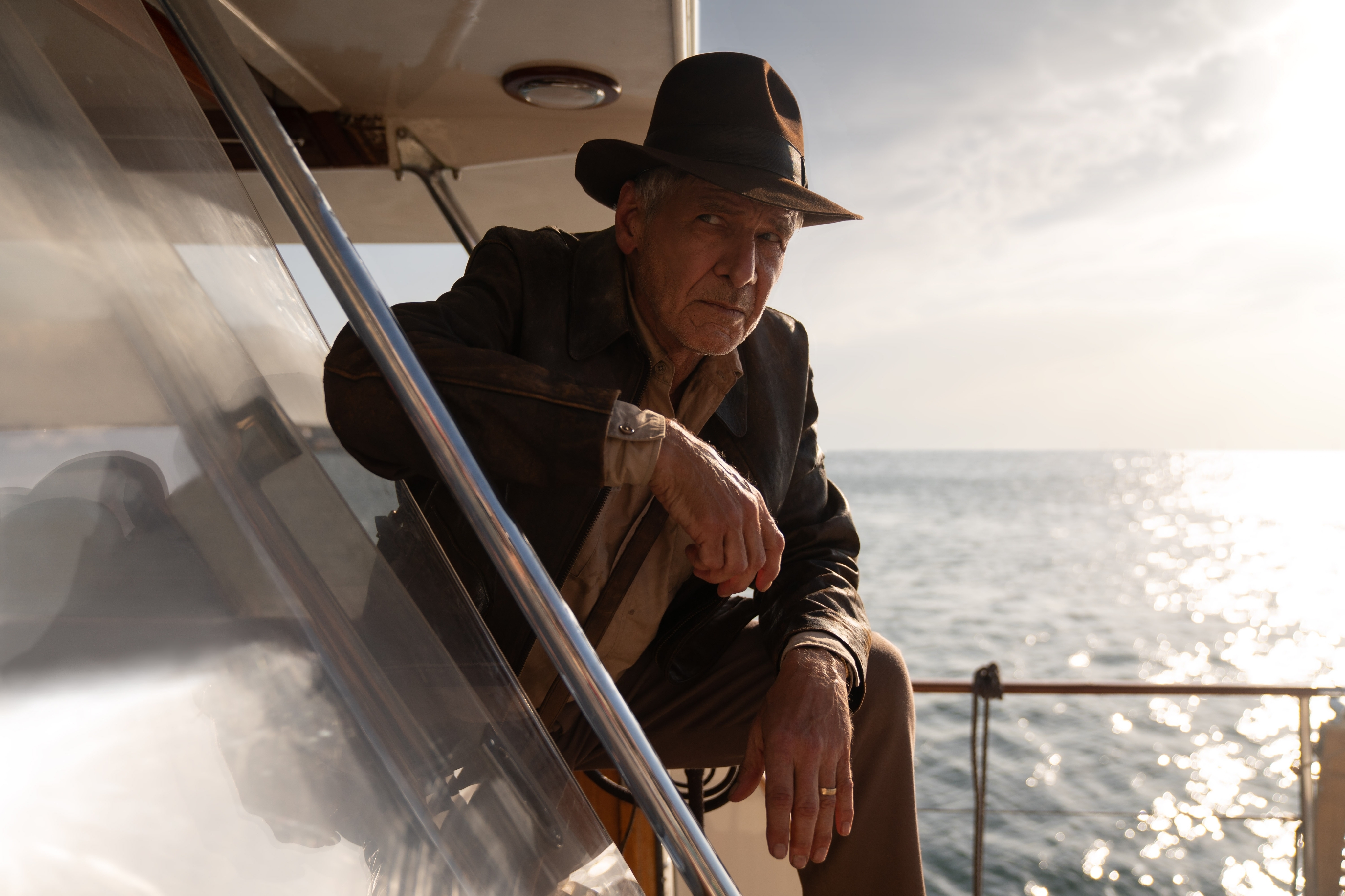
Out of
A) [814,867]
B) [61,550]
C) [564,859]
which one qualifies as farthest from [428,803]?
[814,867]

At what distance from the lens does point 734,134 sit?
138cm

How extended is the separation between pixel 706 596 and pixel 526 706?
2.09 feet

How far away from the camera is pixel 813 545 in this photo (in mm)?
1581

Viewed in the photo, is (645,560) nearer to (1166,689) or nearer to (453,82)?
(453,82)

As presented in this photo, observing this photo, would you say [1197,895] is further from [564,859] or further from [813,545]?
[564,859]

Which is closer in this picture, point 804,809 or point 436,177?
point 804,809

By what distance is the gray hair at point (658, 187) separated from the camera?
1442mm

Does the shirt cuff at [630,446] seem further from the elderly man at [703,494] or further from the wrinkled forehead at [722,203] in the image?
the wrinkled forehead at [722,203]

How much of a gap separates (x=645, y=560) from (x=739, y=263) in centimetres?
49

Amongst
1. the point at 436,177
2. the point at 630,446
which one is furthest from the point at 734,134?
the point at 436,177

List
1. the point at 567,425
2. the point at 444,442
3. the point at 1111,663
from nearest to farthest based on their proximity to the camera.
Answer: the point at 444,442
the point at 567,425
the point at 1111,663

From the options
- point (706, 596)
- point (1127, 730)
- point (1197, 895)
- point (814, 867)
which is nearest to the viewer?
point (814, 867)

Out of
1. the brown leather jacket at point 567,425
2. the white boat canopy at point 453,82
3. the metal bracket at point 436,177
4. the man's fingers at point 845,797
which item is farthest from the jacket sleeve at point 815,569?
the metal bracket at point 436,177

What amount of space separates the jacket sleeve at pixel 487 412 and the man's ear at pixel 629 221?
1.62 feet
